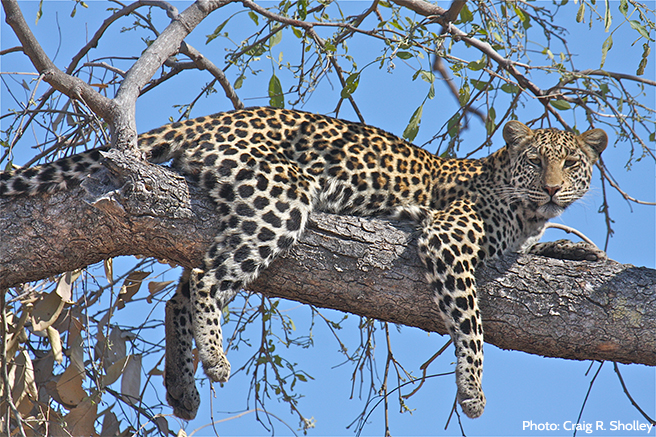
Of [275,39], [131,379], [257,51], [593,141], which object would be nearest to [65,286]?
[131,379]

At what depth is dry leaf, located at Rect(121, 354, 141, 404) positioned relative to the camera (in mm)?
5453

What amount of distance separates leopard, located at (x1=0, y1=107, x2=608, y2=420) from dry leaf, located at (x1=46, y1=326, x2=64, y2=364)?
89cm

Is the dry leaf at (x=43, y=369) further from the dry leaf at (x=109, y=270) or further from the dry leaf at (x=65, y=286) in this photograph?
Result: the dry leaf at (x=109, y=270)

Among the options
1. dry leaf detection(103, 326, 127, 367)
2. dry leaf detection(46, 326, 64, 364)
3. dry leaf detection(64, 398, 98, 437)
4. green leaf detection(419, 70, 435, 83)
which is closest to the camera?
green leaf detection(419, 70, 435, 83)

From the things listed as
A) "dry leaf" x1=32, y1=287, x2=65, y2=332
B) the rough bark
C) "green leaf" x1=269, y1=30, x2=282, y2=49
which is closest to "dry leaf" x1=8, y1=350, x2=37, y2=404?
"dry leaf" x1=32, y1=287, x2=65, y2=332

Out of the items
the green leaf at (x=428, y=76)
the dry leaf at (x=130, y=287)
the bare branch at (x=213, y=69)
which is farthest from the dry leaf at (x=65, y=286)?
the green leaf at (x=428, y=76)

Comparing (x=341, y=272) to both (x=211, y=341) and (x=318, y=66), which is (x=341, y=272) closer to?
(x=211, y=341)

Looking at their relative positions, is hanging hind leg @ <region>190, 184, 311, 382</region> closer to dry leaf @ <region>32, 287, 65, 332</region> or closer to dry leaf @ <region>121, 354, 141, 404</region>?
dry leaf @ <region>121, 354, 141, 404</region>

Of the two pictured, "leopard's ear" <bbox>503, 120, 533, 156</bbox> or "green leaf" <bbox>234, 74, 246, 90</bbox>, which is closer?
"leopard's ear" <bbox>503, 120, 533, 156</bbox>

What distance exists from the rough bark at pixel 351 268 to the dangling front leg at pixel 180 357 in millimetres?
636

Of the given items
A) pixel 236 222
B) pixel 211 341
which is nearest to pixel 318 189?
pixel 236 222

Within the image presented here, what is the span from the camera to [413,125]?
5402mm

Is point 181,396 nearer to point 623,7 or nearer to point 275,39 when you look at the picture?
point 275,39

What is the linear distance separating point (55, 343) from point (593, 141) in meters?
4.82
